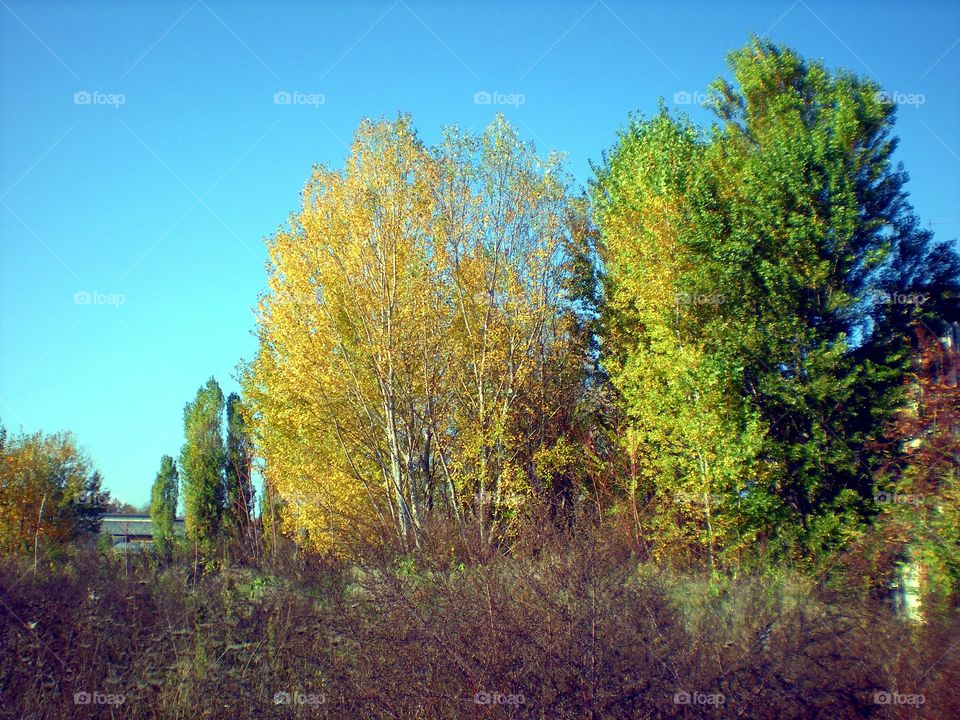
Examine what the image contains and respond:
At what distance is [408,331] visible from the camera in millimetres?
20656

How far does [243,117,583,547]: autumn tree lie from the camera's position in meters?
20.5

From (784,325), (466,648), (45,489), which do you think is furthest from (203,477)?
(466,648)

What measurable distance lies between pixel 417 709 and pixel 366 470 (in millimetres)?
15495

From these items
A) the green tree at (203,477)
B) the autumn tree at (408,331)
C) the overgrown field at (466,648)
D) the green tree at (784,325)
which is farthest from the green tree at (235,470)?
the overgrown field at (466,648)

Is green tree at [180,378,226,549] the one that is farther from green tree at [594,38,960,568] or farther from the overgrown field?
the overgrown field

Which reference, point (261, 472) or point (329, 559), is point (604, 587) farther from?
point (261, 472)

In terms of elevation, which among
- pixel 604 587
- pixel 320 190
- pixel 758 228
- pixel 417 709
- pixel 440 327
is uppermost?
pixel 320 190

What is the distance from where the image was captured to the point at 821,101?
68.0 feet

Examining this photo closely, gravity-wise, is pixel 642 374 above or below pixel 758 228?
below

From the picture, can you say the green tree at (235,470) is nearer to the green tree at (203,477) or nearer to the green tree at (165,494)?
the green tree at (203,477)

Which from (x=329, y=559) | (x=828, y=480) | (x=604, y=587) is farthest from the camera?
(x=828, y=480)

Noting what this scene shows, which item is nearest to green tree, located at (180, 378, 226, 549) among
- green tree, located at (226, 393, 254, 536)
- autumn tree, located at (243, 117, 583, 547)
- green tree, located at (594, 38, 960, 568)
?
green tree, located at (226, 393, 254, 536)

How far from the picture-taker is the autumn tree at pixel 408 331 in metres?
20.5

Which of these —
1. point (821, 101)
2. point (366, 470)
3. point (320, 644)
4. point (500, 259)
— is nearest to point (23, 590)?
point (320, 644)
